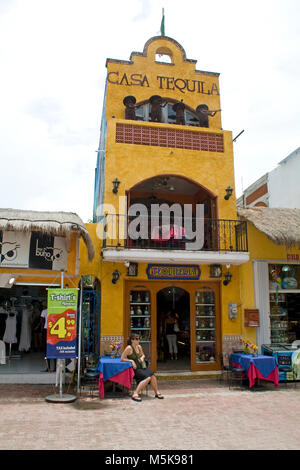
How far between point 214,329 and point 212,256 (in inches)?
88.6

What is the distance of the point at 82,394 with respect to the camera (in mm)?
8727

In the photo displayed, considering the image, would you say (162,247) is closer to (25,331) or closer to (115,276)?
(115,276)

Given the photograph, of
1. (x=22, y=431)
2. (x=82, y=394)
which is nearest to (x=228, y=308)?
(x=82, y=394)

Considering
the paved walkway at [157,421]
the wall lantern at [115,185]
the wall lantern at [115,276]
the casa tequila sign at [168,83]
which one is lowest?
the paved walkway at [157,421]

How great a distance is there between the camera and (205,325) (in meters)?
11.1

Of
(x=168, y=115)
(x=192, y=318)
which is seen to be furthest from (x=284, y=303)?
(x=168, y=115)

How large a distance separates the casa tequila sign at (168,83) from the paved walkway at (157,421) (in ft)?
30.5

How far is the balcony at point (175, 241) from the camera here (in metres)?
10.1

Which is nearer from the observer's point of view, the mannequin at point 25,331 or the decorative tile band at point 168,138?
the decorative tile band at point 168,138

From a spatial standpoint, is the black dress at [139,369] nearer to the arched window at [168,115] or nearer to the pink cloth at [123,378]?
the pink cloth at [123,378]

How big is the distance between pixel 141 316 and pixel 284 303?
4.36 meters

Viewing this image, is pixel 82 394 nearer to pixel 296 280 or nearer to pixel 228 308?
pixel 228 308

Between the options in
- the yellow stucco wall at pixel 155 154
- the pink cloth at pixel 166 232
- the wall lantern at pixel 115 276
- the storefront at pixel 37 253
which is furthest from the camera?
the pink cloth at pixel 166 232

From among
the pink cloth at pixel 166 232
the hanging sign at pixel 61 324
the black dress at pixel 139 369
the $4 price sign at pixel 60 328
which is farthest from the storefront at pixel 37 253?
the black dress at pixel 139 369
